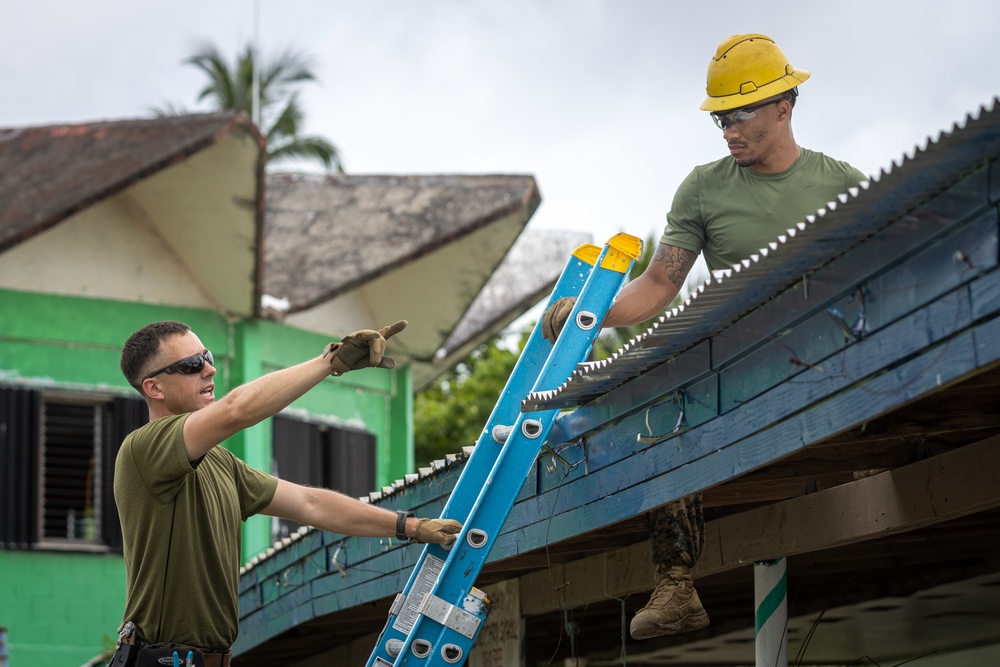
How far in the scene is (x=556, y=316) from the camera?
4.90 m

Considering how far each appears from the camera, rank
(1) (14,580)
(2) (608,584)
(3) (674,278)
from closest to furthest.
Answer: (3) (674,278), (2) (608,584), (1) (14,580)

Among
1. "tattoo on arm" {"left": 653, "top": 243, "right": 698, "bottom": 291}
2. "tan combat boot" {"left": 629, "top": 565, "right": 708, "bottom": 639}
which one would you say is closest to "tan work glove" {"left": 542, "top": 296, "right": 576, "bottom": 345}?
"tattoo on arm" {"left": 653, "top": 243, "right": 698, "bottom": 291}

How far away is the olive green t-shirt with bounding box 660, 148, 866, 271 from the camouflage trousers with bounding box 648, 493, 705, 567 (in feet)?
2.69

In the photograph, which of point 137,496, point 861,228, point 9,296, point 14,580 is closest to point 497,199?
point 9,296

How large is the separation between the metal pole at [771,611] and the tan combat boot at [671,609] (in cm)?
114

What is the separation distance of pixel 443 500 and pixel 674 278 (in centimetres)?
136

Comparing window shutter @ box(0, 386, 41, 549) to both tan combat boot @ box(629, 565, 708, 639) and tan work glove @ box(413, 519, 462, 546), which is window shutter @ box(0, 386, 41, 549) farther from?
tan combat boot @ box(629, 565, 708, 639)

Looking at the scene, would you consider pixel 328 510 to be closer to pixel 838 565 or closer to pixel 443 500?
pixel 443 500

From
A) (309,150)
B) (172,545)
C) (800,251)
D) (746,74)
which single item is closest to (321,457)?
(172,545)

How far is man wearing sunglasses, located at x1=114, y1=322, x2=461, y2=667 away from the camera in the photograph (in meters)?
4.33

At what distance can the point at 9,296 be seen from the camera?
14.2 metres

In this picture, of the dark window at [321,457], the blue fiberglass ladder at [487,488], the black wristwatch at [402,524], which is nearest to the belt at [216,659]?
the blue fiberglass ladder at [487,488]

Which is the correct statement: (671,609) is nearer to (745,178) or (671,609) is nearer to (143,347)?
(745,178)

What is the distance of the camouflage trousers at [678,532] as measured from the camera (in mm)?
4566
